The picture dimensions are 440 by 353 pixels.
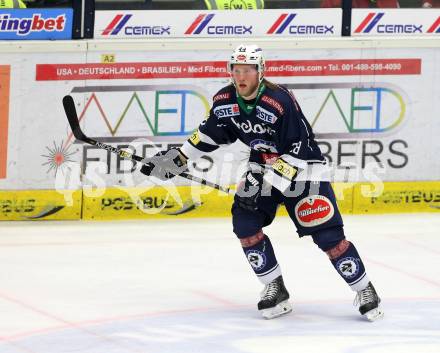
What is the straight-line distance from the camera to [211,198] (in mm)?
10703

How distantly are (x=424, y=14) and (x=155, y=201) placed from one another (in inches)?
106

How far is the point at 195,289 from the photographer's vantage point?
27.3 ft

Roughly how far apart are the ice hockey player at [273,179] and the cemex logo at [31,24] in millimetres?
2864

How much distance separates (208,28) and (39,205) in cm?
190

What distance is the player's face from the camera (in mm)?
7383

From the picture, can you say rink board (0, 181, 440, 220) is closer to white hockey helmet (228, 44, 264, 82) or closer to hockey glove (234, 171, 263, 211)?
hockey glove (234, 171, 263, 211)

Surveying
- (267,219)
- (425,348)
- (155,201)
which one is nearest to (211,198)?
(155,201)

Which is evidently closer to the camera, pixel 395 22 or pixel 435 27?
pixel 395 22

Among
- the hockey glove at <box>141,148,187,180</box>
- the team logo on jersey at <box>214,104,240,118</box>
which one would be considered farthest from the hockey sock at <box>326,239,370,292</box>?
the hockey glove at <box>141,148,187,180</box>

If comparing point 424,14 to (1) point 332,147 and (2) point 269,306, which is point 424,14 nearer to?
(1) point 332,147

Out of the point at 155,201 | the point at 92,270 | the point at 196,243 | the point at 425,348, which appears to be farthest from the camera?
the point at 155,201

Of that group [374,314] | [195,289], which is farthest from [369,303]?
[195,289]

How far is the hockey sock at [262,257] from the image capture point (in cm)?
761

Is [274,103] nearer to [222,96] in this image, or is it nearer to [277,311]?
[222,96]
